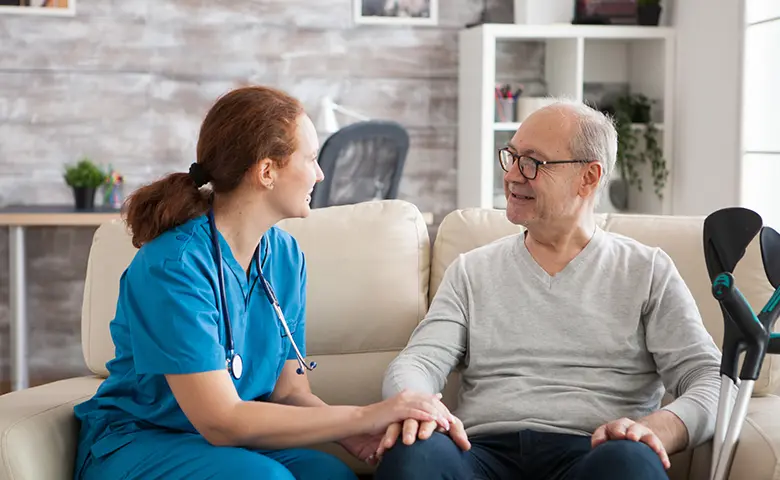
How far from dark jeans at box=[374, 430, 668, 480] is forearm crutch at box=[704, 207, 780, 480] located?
0.13 metres

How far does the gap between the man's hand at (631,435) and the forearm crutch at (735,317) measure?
85 mm

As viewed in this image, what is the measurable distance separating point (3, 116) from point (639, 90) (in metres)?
2.80

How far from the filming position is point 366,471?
2.17m

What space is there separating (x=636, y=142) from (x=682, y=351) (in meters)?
2.57

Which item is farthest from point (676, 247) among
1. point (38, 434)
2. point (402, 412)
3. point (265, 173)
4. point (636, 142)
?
point (636, 142)

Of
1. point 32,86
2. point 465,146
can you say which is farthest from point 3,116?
point 465,146

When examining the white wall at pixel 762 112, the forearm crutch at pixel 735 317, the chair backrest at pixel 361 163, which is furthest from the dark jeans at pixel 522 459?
the white wall at pixel 762 112

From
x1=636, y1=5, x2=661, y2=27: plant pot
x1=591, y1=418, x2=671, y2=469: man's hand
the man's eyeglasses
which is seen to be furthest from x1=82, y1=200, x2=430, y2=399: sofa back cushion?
x1=636, y1=5, x2=661, y2=27: plant pot

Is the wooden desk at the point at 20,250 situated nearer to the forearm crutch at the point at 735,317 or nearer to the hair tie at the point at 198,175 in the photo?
the hair tie at the point at 198,175

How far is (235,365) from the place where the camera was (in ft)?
5.77

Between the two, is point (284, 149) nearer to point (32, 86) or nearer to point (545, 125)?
point (545, 125)

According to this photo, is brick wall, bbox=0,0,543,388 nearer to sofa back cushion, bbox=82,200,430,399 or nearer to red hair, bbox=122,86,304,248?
sofa back cushion, bbox=82,200,430,399

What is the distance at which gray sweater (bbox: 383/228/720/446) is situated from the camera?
192 centimetres

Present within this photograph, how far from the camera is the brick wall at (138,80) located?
4.31m
